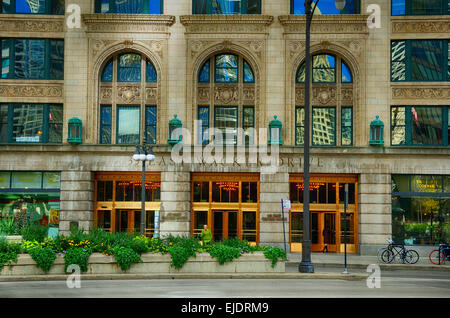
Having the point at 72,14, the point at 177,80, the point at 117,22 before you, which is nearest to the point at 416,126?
the point at 177,80

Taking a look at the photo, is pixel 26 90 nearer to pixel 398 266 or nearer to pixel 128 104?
pixel 128 104

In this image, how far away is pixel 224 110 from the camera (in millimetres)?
32031

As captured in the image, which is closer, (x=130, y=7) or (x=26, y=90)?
(x=26, y=90)

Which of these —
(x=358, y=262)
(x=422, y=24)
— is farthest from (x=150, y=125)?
(x=422, y=24)

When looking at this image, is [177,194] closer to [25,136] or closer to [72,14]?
[25,136]

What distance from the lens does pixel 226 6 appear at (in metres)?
32.2

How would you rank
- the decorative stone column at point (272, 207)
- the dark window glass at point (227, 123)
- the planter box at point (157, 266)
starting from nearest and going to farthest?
1. the planter box at point (157, 266)
2. the decorative stone column at point (272, 207)
3. the dark window glass at point (227, 123)

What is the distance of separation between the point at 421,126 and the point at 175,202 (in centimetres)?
1462

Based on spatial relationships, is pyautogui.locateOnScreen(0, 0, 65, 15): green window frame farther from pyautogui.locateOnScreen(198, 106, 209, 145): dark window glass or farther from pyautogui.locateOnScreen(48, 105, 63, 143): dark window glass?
pyautogui.locateOnScreen(198, 106, 209, 145): dark window glass

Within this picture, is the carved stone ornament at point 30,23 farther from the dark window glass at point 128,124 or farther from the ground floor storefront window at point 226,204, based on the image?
the ground floor storefront window at point 226,204

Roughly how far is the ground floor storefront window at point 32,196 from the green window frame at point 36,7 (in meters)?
9.38

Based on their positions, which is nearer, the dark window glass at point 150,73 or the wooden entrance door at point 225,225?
the wooden entrance door at point 225,225

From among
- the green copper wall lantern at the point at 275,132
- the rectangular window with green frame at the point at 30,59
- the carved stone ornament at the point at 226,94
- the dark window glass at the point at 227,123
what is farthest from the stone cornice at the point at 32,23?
the green copper wall lantern at the point at 275,132

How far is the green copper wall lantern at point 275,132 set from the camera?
101ft
